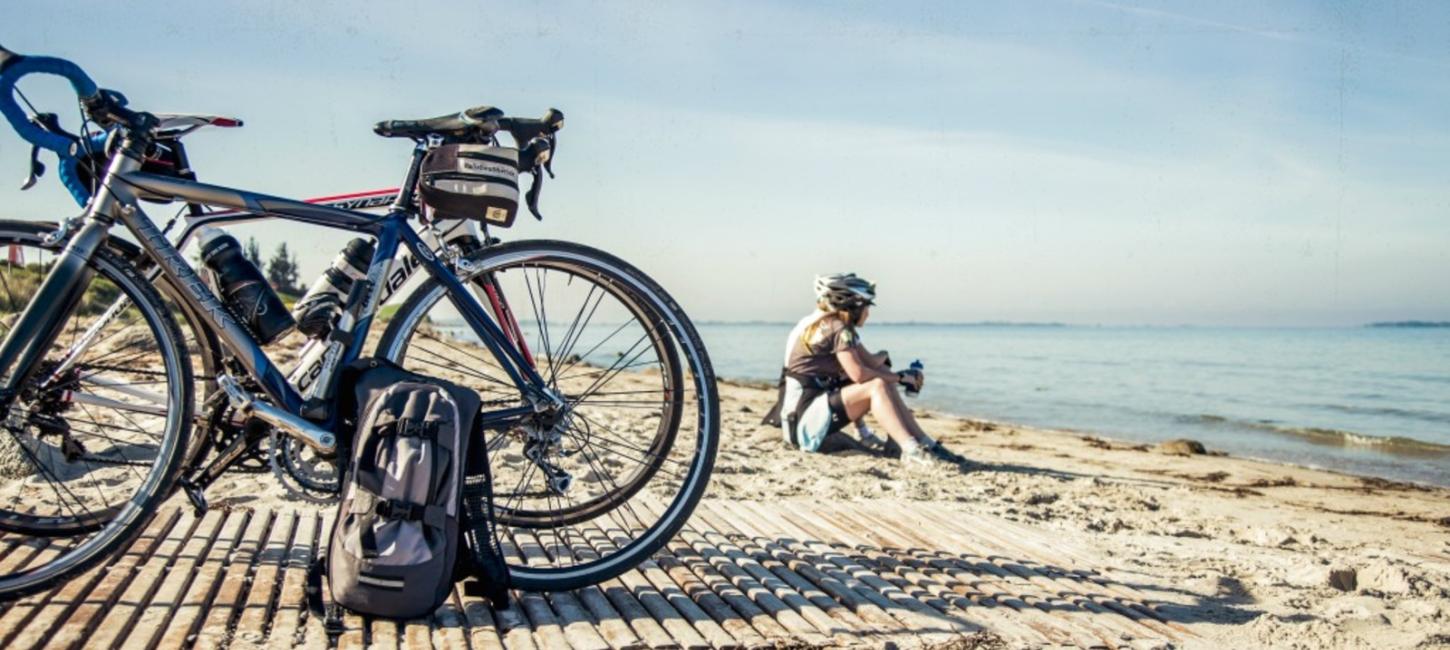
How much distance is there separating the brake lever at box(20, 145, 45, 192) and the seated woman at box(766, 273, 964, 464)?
5.10 metres

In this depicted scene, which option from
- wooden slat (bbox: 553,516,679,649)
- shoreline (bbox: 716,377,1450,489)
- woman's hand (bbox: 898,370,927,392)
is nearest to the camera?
wooden slat (bbox: 553,516,679,649)

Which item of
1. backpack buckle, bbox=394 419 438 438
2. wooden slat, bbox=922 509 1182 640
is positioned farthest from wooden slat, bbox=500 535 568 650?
wooden slat, bbox=922 509 1182 640

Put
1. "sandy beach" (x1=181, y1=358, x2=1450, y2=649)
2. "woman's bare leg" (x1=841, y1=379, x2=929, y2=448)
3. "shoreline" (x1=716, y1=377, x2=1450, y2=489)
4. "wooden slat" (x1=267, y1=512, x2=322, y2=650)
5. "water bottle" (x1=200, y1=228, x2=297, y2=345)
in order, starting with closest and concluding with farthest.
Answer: "wooden slat" (x1=267, y1=512, x2=322, y2=650), "water bottle" (x1=200, y1=228, x2=297, y2=345), "sandy beach" (x1=181, y1=358, x2=1450, y2=649), "woman's bare leg" (x1=841, y1=379, x2=929, y2=448), "shoreline" (x1=716, y1=377, x2=1450, y2=489)

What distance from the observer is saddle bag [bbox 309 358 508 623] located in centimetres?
256

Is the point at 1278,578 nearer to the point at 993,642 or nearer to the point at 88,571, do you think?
the point at 993,642

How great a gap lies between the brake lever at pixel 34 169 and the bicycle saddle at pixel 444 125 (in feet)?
2.86

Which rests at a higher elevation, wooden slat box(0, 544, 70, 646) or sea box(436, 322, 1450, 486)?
wooden slat box(0, 544, 70, 646)

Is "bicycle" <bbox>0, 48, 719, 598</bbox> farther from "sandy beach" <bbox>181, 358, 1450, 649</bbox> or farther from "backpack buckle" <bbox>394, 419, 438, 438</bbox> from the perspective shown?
"sandy beach" <bbox>181, 358, 1450, 649</bbox>

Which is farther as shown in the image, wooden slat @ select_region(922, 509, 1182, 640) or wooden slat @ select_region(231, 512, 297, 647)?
wooden slat @ select_region(922, 509, 1182, 640)

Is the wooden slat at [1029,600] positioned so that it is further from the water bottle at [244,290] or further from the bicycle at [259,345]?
the water bottle at [244,290]

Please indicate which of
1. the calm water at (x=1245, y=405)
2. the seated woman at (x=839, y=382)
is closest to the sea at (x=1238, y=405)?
the calm water at (x=1245, y=405)

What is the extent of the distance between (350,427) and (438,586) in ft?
1.64

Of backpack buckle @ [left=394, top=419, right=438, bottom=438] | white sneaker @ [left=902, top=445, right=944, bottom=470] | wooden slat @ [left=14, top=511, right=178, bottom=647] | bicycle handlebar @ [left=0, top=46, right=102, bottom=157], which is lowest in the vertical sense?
white sneaker @ [left=902, top=445, right=944, bottom=470]

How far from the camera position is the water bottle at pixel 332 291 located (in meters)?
2.88
